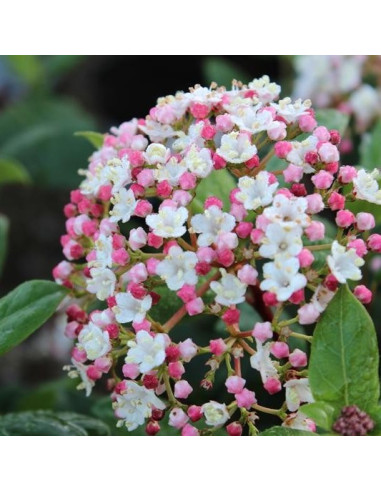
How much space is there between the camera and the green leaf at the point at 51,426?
5.04 ft

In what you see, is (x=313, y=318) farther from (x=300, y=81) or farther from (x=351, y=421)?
(x=300, y=81)

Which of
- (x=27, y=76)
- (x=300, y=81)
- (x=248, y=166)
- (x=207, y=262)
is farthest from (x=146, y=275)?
(x=27, y=76)

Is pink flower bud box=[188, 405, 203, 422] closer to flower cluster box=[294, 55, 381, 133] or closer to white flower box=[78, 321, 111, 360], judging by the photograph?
white flower box=[78, 321, 111, 360]

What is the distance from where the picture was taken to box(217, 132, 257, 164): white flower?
1278 millimetres

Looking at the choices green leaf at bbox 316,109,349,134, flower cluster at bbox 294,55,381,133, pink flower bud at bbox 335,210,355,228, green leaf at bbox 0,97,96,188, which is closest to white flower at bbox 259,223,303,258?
pink flower bud at bbox 335,210,355,228

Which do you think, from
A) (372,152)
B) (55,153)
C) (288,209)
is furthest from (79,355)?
(55,153)

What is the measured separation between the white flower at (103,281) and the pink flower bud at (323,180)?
336 millimetres

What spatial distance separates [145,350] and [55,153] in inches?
70.8

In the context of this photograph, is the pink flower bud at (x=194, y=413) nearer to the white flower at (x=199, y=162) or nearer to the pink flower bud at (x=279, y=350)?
the pink flower bud at (x=279, y=350)

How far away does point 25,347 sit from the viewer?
3145 millimetres

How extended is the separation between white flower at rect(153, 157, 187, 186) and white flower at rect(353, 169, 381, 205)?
26 centimetres

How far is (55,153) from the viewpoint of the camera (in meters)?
2.90

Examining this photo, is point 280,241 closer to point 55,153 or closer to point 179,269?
point 179,269

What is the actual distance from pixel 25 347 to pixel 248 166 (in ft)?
6.68
